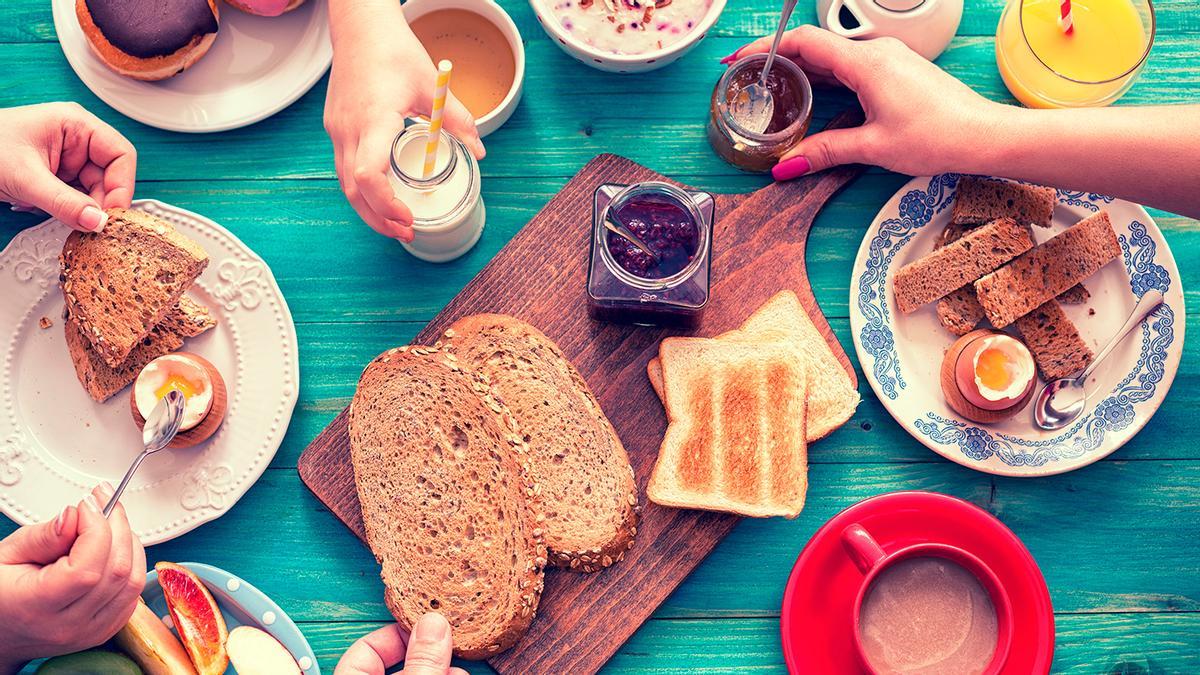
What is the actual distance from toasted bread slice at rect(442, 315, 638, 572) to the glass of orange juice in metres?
1.10

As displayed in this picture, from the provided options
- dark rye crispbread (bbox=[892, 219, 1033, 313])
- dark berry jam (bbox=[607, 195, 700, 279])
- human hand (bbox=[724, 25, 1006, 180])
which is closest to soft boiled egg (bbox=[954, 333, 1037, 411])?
dark rye crispbread (bbox=[892, 219, 1033, 313])

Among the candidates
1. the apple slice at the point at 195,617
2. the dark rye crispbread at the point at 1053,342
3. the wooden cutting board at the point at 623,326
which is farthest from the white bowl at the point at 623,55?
the apple slice at the point at 195,617

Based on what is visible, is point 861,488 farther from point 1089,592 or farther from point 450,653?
point 450,653

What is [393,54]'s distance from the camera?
162 centimetres

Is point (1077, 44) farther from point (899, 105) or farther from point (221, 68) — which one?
point (221, 68)

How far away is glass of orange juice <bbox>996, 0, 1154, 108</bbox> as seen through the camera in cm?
182

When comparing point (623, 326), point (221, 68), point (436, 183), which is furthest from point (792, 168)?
point (221, 68)

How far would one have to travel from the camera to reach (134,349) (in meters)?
1.83

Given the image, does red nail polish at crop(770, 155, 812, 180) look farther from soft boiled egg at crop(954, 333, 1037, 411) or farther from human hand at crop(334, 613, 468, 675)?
human hand at crop(334, 613, 468, 675)

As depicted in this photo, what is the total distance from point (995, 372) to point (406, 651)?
4.13 feet

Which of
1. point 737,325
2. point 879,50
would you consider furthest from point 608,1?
point 737,325

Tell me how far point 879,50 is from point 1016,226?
0.44 meters

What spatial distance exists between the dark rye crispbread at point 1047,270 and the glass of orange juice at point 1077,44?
27 centimetres

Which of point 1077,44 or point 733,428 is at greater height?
point 1077,44
